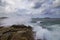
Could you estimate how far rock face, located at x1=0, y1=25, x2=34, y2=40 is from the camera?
2.31 m

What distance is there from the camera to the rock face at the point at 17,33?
231cm

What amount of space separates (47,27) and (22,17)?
0.49 metres

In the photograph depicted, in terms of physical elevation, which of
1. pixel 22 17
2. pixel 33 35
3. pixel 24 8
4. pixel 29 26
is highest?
pixel 24 8

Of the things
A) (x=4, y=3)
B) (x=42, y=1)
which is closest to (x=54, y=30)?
(x=42, y=1)

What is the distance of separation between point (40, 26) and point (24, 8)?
0.45 metres

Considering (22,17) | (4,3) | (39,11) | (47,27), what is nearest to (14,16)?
(22,17)

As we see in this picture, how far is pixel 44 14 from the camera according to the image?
242 cm

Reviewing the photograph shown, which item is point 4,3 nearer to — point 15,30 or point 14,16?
point 14,16

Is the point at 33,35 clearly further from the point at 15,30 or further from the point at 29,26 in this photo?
the point at 15,30

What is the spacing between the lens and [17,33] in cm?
233

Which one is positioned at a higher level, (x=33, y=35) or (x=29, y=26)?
(x=29, y=26)

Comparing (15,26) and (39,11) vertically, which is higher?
(39,11)

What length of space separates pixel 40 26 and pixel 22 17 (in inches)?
14.5

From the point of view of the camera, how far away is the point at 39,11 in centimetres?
243
